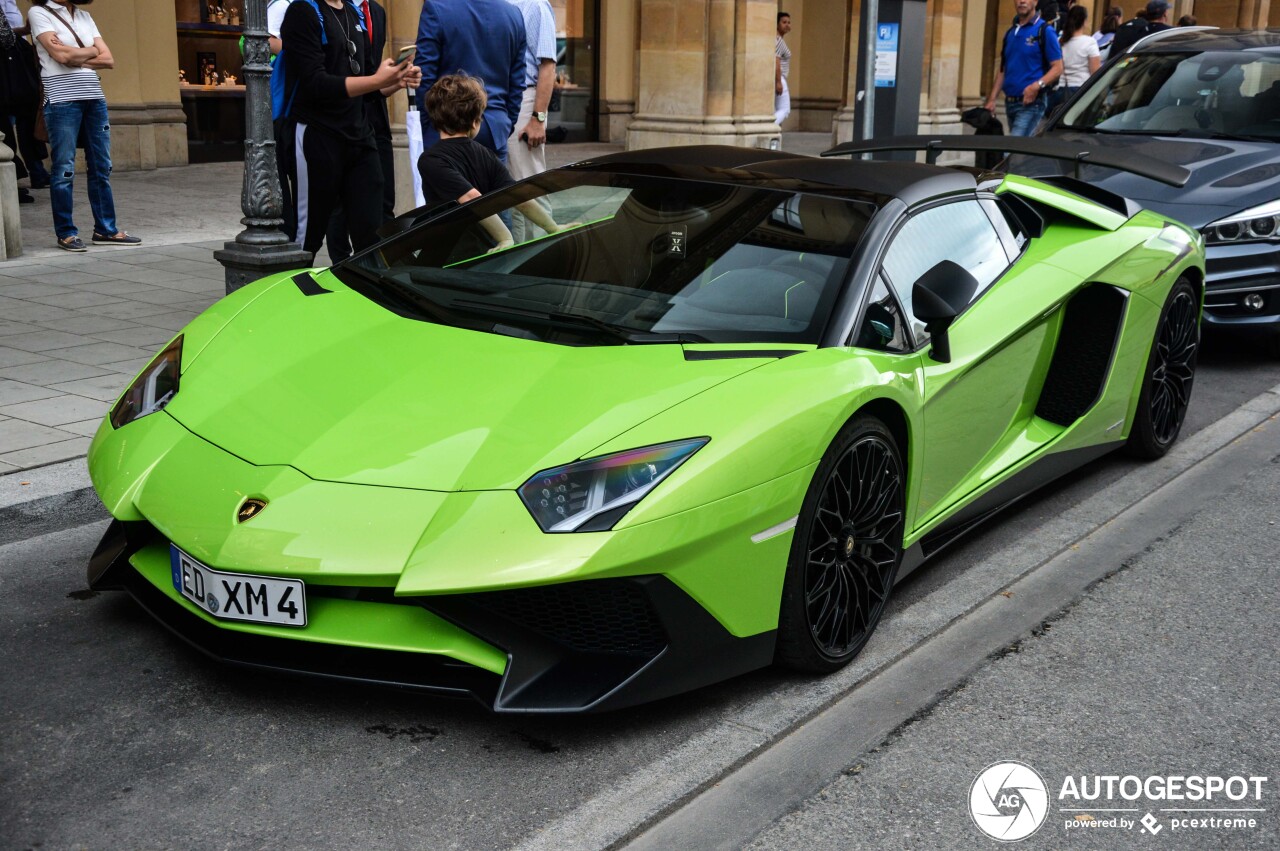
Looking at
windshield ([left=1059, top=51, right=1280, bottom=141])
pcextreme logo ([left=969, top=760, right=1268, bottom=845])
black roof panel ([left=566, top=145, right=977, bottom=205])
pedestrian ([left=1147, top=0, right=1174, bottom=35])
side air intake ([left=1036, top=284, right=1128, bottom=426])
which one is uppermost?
pedestrian ([left=1147, top=0, right=1174, bottom=35])

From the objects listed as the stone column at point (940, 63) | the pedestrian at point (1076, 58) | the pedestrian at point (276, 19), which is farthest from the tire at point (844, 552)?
the stone column at point (940, 63)

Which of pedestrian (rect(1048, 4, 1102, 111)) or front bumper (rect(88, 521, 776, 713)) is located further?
pedestrian (rect(1048, 4, 1102, 111))

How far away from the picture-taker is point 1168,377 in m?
5.88

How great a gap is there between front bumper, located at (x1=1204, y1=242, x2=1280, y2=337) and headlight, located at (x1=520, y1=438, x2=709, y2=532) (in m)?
5.24

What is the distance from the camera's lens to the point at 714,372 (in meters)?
3.55

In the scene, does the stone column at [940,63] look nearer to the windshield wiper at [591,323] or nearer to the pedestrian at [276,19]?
the pedestrian at [276,19]

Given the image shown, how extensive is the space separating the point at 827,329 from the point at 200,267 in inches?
273

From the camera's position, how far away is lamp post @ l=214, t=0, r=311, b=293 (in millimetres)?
6344

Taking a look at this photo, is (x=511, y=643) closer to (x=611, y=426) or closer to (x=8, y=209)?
(x=611, y=426)

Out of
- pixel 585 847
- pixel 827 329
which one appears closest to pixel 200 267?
pixel 827 329

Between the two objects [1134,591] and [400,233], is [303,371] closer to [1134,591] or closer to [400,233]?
[400,233]

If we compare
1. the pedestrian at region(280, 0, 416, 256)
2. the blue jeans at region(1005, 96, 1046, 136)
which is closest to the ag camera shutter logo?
the pedestrian at region(280, 0, 416, 256)

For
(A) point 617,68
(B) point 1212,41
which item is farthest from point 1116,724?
(A) point 617,68

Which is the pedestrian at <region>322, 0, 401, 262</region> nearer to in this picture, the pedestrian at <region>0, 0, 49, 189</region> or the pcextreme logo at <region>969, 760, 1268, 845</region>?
the pedestrian at <region>0, 0, 49, 189</region>
